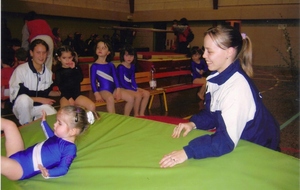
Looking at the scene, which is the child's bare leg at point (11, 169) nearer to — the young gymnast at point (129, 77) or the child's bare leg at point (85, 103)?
the child's bare leg at point (85, 103)

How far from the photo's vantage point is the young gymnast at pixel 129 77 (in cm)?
486

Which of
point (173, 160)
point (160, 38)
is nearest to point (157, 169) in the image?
point (173, 160)

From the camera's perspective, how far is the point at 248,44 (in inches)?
81.7

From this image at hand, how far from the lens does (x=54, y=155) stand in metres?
1.99

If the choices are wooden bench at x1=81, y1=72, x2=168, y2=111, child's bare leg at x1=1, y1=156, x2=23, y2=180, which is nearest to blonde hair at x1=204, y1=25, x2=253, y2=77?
child's bare leg at x1=1, y1=156, x2=23, y2=180

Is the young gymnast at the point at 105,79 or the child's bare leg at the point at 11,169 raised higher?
the young gymnast at the point at 105,79

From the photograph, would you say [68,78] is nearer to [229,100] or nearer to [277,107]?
[229,100]

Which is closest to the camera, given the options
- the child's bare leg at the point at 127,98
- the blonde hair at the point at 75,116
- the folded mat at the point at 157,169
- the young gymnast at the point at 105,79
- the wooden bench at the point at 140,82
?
the folded mat at the point at 157,169

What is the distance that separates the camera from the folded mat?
5.78ft

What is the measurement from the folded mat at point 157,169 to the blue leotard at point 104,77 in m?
2.14

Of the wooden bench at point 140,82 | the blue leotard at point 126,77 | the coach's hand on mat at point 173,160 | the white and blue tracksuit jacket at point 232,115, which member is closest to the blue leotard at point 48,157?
the coach's hand on mat at point 173,160

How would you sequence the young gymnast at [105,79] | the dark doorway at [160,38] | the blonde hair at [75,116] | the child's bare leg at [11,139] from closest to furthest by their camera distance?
the blonde hair at [75,116] → the child's bare leg at [11,139] → the young gymnast at [105,79] → the dark doorway at [160,38]

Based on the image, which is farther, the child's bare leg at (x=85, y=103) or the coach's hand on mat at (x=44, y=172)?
the child's bare leg at (x=85, y=103)

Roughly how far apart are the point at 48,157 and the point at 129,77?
309 centimetres
